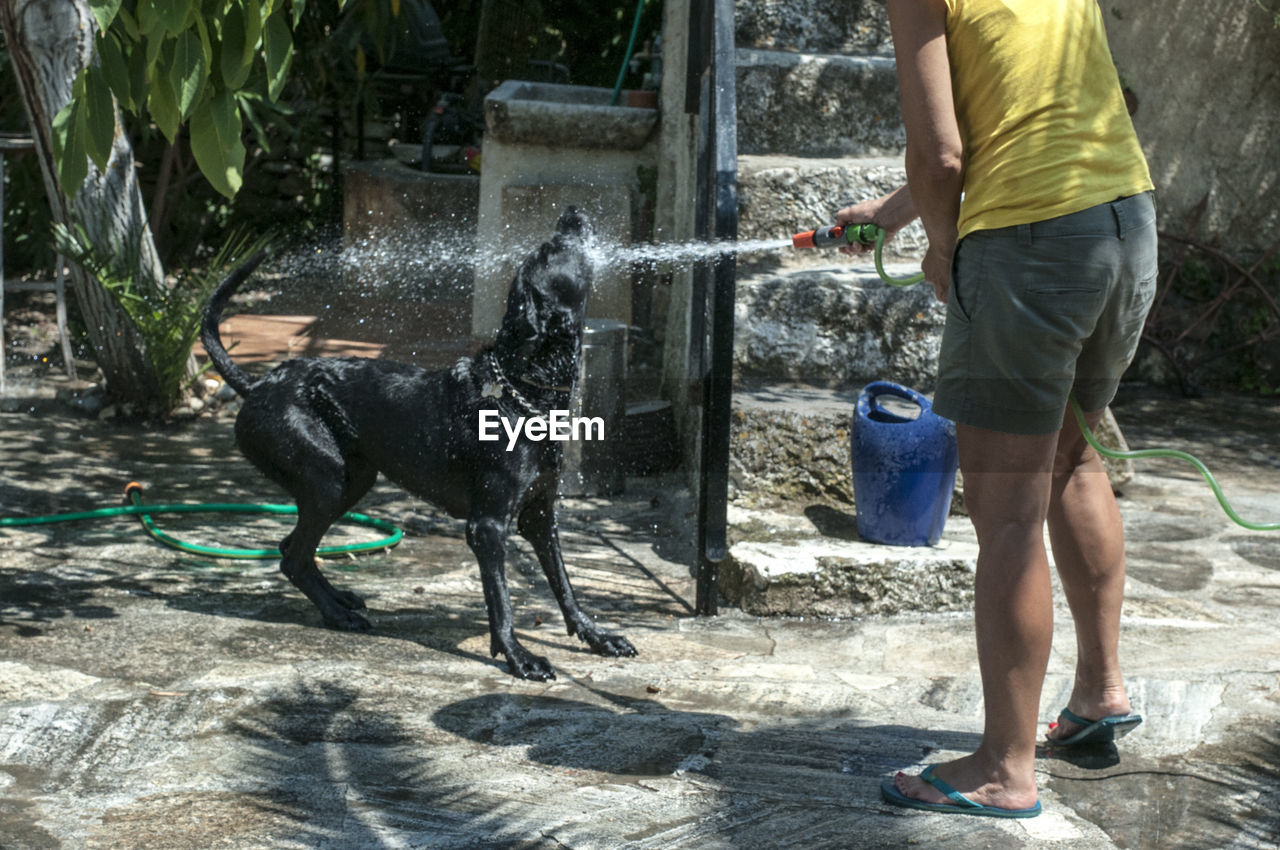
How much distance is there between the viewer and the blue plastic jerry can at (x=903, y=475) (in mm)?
4098

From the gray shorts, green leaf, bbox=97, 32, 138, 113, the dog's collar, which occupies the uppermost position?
green leaf, bbox=97, 32, 138, 113

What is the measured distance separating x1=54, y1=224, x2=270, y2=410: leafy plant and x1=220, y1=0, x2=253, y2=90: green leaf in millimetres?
3984

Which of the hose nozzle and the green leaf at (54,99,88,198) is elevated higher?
the green leaf at (54,99,88,198)

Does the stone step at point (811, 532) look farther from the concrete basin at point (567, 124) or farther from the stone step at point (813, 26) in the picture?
the concrete basin at point (567, 124)

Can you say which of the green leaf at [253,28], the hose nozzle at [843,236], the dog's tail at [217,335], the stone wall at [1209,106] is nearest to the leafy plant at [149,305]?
the dog's tail at [217,335]

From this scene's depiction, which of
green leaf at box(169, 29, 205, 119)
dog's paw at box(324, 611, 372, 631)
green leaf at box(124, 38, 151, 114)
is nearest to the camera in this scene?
green leaf at box(169, 29, 205, 119)

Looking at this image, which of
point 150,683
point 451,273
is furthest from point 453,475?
point 451,273

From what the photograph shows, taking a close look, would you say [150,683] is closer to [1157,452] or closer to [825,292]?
[1157,452]

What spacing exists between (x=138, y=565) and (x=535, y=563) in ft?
4.55

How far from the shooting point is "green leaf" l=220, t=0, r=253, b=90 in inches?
96.8

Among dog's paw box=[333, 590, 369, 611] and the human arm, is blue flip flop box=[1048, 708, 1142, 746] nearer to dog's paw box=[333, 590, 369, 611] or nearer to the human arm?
the human arm

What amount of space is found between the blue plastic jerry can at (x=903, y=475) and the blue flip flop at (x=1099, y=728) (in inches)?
51.1

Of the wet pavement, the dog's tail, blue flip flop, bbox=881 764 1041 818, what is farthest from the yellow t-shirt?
the dog's tail

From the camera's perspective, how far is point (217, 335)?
13.2 ft
